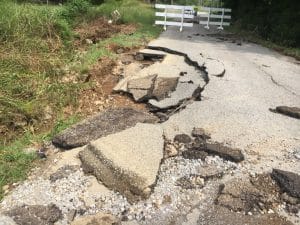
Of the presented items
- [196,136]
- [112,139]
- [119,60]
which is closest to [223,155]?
[196,136]

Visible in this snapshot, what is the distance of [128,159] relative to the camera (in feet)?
13.5

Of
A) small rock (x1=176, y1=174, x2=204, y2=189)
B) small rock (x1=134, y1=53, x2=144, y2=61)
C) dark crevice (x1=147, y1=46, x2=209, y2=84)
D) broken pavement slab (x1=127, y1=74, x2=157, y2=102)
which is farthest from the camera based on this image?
small rock (x1=134, y1=53, x2=144, y2=61)

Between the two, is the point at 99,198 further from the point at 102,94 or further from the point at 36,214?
the point at 102,94

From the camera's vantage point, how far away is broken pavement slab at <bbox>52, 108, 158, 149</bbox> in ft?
15.6

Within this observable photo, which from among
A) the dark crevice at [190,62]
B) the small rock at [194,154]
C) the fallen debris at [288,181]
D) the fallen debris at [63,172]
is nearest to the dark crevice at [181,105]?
the dark crevice at [190,62]

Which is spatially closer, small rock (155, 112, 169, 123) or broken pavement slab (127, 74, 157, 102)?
small rock (155, 112, 169, 123)

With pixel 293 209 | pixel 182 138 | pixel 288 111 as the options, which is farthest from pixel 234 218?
pixel 288 111

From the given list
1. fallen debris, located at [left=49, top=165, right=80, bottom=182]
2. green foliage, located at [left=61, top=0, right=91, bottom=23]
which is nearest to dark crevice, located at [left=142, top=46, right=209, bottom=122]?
fallen debris, located at [left=49, top=165, right=80, bottom=182]

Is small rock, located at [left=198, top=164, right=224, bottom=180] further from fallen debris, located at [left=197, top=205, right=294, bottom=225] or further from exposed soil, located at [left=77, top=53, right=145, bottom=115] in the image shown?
exposed soil, located at [left=77, top=53, right=145, bottom=115]

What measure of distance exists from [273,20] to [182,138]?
9.39m

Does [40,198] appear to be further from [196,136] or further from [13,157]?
[196,136]

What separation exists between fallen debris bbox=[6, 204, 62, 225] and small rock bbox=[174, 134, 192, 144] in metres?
1.81

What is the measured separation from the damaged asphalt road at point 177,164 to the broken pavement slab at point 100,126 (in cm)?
1

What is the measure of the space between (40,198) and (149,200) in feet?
3.62
